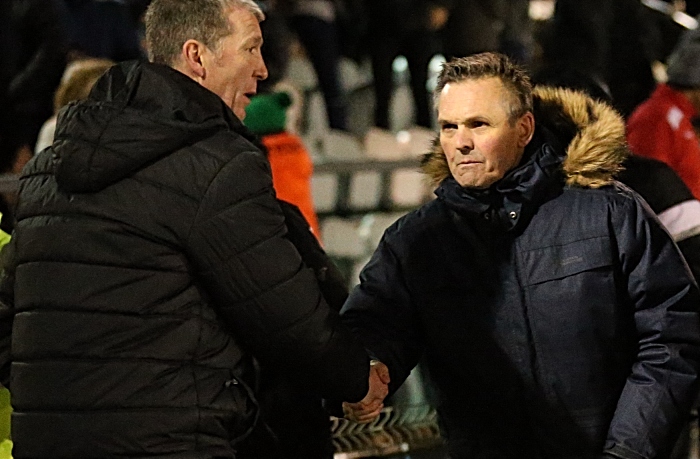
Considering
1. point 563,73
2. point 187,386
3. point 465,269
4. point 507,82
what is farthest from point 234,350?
point 563,73

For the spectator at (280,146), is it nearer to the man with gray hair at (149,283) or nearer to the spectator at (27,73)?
the spectator at (27,73)

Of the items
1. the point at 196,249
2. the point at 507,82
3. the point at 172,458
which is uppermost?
the point at 507,82

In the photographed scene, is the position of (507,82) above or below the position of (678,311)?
above

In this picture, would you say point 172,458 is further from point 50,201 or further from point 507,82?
point 507,82

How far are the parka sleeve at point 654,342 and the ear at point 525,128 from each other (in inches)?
13.2

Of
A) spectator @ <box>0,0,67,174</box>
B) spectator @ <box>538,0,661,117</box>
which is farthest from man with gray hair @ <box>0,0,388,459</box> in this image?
spectator @ <box>538,0,661,117</box>

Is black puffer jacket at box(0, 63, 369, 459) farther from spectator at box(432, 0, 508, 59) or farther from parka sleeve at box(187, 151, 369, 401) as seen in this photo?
spectator at box(432, 0, 508, 59)

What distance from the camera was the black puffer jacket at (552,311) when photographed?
10.8 ft

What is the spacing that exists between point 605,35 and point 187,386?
238 inches

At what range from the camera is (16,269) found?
9.95 ft

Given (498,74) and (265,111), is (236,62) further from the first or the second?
(265,111)

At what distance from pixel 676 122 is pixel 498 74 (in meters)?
2.41

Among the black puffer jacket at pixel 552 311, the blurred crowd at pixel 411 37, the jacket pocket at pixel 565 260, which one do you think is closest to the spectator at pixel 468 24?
the blurred crowd at pixel 411 37

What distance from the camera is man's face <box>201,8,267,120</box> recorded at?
10.5ft
